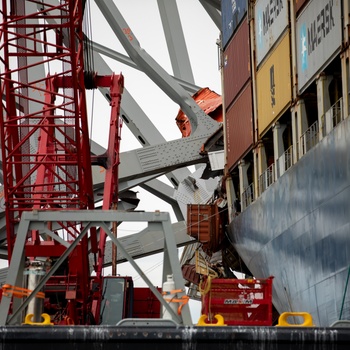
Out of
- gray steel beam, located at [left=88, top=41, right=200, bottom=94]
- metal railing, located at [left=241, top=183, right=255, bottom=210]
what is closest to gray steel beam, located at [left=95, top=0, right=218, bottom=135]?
gray steel beam, located at [left=88, top=41, right=200, bottom=94]

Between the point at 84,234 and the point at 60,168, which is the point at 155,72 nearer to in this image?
the point at 60,168

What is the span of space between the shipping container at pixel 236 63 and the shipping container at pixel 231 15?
1.00ft

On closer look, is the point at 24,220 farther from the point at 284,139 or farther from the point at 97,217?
the point at 284,139

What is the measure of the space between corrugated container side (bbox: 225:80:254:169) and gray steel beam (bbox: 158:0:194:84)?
17.0m

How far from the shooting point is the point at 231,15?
A: 1761 inches

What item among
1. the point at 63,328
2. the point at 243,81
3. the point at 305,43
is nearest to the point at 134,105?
the point at 243,81

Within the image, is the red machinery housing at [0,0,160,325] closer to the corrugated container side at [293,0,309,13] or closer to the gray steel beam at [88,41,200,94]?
the corrugated container side at [293,0,309,13]

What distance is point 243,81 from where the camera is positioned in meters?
42.1

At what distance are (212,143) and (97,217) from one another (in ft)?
128

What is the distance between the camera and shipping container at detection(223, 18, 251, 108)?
41531 millimetres

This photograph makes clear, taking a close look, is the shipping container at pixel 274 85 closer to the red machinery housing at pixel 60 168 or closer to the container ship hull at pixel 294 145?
the container ship hull at pixel 294 145

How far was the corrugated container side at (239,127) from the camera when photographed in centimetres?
4106

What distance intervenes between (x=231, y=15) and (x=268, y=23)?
7.62 meters

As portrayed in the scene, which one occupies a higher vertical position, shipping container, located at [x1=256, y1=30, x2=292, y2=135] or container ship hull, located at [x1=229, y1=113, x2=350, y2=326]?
shipping container, located at [x1=256, y1=30, x2=292, y2=135]
